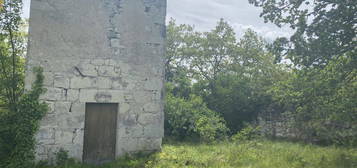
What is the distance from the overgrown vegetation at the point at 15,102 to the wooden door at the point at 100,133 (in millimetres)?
1017

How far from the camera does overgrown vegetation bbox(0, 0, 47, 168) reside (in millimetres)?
4996

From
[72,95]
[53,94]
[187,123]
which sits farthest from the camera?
[187,123]

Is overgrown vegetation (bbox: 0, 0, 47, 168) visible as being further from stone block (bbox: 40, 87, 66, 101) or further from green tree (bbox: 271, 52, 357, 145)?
green tree (bbox: 271, 52, 357, 145)

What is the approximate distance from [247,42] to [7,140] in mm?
12699

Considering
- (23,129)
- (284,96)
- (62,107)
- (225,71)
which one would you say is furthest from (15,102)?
(225,71)

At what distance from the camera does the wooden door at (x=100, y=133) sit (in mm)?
5738

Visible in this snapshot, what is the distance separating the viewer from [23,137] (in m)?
5.00

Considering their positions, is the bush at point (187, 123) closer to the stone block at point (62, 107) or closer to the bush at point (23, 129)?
the stone block at point (62, 107)

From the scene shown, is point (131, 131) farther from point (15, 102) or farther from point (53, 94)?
point (15, 102)

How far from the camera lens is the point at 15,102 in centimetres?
551

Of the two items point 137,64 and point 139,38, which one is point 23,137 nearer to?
point 137,64

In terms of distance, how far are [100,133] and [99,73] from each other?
1.43 m

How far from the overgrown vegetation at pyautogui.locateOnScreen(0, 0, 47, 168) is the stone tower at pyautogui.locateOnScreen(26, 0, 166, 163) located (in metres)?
0.20

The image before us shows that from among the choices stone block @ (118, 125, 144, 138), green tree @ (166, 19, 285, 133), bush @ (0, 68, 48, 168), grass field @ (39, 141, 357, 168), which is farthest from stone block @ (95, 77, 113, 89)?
green tree @ (166, 19, 285, 133)
